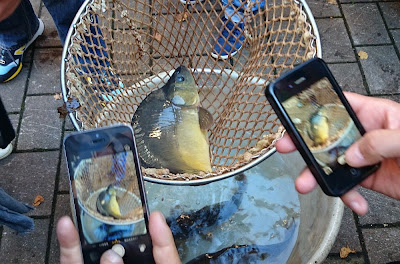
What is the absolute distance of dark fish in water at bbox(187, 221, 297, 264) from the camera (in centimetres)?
161

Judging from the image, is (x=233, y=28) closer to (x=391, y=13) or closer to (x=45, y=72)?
(x=45, y=72)

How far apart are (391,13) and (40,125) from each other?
2.20m

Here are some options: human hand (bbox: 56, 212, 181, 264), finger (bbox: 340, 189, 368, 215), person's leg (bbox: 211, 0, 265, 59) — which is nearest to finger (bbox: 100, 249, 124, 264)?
human hand (bbox: 56, 212, 181, 264)

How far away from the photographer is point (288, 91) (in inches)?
40.6

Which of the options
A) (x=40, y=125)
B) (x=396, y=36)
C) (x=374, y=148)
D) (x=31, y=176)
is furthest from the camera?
(x=396, y=36)

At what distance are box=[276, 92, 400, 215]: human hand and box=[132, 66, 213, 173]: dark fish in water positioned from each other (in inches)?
18.3

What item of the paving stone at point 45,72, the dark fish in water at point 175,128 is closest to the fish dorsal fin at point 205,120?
the dark fish in water at point 175,128

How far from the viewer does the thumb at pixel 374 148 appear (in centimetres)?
93

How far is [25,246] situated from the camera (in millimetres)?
1862

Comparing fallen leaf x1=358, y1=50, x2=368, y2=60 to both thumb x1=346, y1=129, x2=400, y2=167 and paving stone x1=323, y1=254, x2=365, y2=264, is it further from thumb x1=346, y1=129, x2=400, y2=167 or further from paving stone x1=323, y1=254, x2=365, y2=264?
thumb x1=346, y1=129, x2=400, y2=167

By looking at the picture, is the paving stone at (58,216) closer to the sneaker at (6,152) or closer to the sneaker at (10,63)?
the sneaker at (6,152)

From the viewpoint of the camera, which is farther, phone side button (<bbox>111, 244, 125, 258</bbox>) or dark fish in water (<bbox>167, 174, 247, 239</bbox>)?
dark fish in water (<bbox>167, 174, 247, 239</bbox>)

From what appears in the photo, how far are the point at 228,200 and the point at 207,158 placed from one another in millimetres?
450

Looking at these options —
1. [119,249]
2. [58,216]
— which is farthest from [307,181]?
[58,216]
